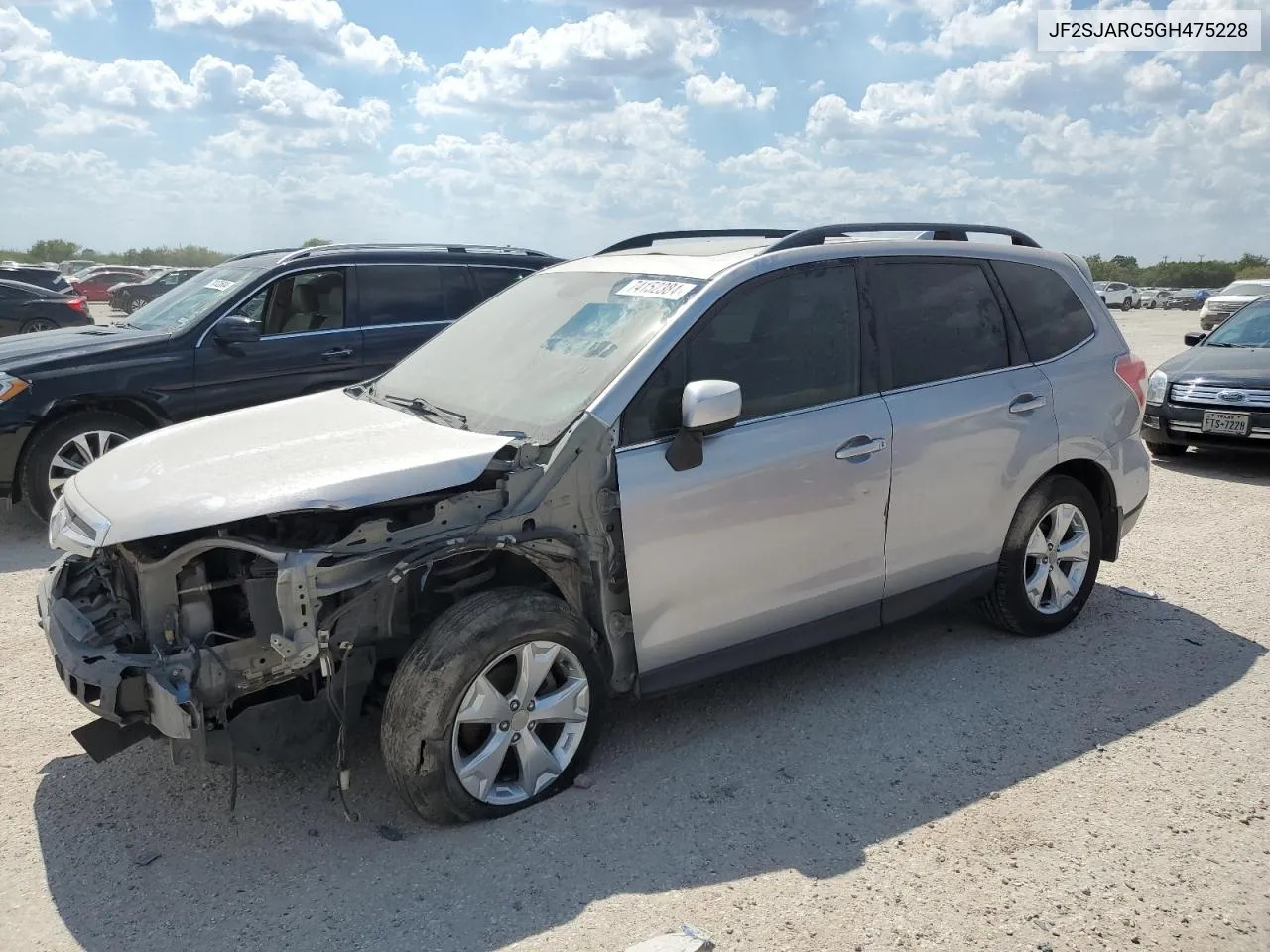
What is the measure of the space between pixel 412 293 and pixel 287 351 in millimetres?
1115

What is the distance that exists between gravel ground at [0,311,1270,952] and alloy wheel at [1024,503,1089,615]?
0.33 metres

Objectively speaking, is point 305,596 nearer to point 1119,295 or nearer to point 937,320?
point 937,320

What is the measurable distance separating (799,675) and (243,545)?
2.58 m

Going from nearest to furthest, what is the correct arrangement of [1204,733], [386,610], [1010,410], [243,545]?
1. [243,545]
2. [386,610]
3. [1204,733]
4. [1010,410]

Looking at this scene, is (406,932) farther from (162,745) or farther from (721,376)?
(721,376)

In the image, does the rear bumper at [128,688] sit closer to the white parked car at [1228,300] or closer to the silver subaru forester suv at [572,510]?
the silver subaru forester suv at [572,510]

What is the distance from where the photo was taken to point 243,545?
318 cm

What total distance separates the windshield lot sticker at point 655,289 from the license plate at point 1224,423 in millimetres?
6789

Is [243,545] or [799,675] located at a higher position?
[243,545]

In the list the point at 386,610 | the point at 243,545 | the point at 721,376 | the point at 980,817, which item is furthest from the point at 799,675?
the point at 243,545

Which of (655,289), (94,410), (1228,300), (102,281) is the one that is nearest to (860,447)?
(655,289)

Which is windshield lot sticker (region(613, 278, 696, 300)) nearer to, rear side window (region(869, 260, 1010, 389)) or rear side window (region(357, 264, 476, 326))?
rear side window (region(869, 260, 1010, 389))

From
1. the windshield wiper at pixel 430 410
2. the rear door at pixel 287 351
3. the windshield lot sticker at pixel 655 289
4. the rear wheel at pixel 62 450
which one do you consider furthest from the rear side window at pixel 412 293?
the windshield lot sticker at pixel 655 289

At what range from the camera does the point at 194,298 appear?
26.1ft
